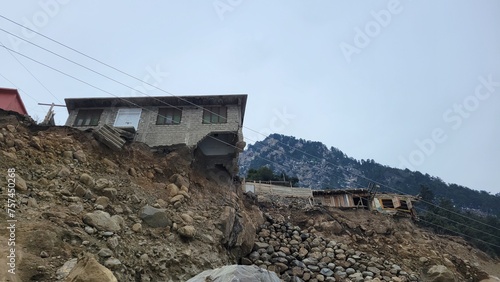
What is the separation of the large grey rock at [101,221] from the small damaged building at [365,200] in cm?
2170

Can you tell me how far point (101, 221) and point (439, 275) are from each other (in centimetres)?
1779

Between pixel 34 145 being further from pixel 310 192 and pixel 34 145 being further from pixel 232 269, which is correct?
pixel 310 192

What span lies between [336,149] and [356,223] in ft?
367

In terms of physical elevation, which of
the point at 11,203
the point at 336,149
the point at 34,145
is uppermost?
the point at 336,149

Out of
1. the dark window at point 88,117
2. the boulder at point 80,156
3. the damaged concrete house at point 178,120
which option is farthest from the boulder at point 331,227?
the dark window at point 88,117

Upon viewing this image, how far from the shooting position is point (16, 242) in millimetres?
6578

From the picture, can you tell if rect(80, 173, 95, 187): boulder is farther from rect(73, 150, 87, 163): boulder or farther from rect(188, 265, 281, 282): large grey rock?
rect(188, 265, 281, 282): large grey rock

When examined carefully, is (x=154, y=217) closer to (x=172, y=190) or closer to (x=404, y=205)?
(x=172, y=190)

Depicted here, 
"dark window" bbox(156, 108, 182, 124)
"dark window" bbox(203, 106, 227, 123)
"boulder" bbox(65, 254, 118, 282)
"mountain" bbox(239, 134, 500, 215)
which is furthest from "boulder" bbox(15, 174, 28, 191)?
"mountain" bbox(239, 134, 500, 215)

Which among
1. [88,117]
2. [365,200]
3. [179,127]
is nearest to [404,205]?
[365,200]

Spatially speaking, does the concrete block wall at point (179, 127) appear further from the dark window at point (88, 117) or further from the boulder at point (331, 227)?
the boulder at point (331, 227)

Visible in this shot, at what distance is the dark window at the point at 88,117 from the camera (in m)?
20.9

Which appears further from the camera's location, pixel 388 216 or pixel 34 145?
pixel 388 216

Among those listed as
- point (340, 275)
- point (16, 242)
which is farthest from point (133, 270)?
point (340, 275)
